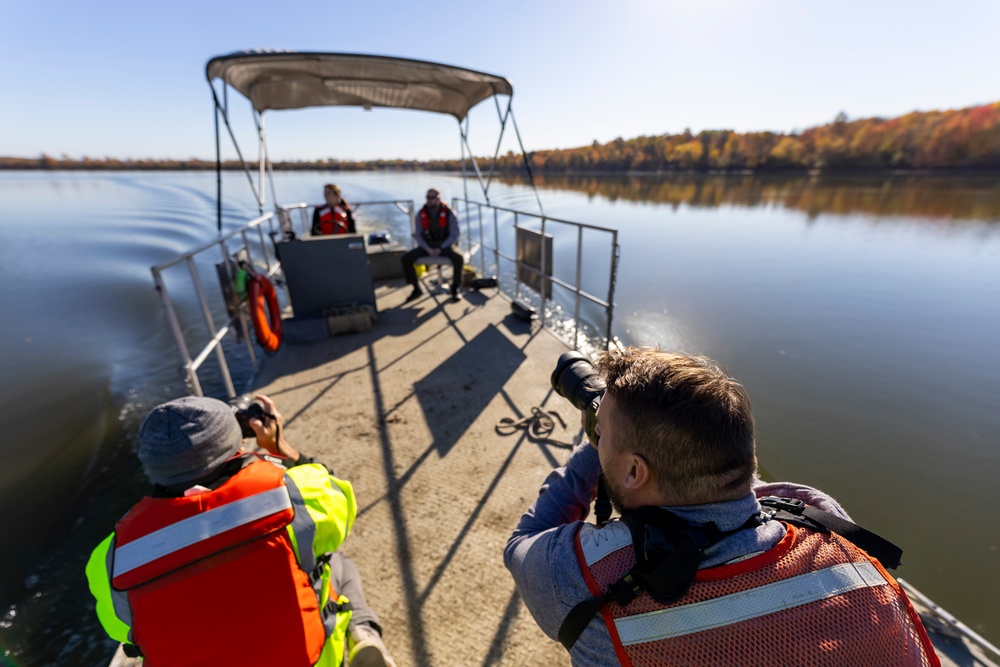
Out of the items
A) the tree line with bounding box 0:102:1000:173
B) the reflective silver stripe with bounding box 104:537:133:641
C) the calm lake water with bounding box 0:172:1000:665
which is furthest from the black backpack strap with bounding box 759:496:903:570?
the tree line with bounding box 0:102:1000:173

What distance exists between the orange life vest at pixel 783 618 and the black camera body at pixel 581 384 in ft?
1.56

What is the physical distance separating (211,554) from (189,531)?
2.7 inches

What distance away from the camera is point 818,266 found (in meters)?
10.6

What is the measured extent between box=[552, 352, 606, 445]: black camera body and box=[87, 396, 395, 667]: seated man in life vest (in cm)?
73

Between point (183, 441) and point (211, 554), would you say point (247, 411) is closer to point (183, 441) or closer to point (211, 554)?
point (183, 441)

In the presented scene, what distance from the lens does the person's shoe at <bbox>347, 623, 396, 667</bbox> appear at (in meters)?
1.31

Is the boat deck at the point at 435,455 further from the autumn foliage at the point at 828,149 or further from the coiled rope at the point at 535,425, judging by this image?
the autumn foliage at the point at 828,149

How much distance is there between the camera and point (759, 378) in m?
5.32

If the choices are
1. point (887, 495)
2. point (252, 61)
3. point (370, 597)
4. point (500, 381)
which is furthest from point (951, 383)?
point (252, 61)

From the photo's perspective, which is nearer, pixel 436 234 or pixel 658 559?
pixel 658 559

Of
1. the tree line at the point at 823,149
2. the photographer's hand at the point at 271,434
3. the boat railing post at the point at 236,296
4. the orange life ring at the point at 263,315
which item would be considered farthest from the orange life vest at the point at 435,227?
the tree line at the point at 823,149

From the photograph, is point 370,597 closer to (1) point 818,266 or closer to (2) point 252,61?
(2) point 252,61

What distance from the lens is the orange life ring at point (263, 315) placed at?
10.6 ft

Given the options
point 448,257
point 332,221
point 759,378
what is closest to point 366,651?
point 448,257
